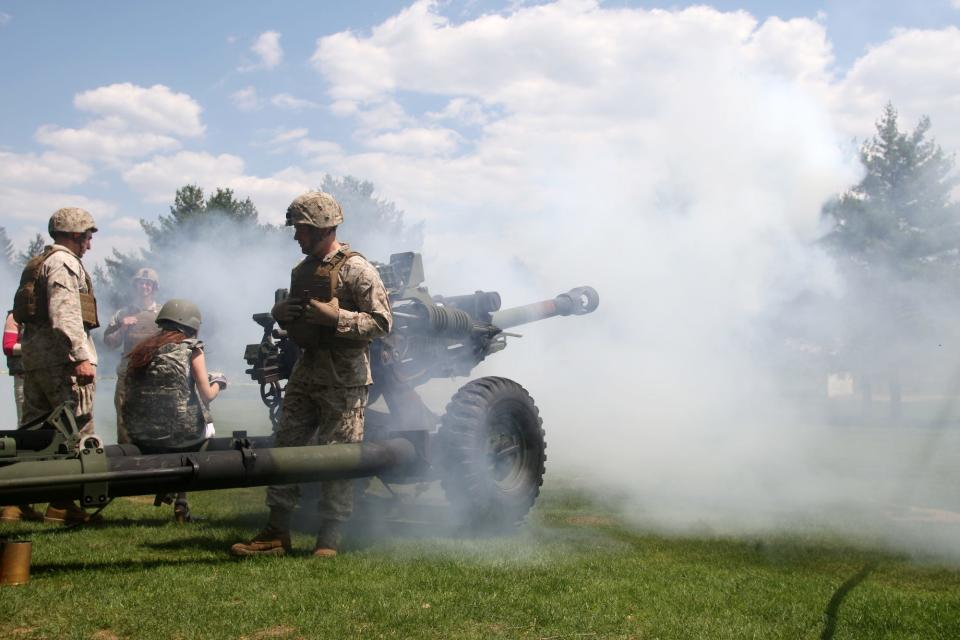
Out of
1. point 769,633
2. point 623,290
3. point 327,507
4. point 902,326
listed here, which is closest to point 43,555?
point 327,507

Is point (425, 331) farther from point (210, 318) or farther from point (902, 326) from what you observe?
point (902, 326)

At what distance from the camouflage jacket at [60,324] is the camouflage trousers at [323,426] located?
1.35 meters

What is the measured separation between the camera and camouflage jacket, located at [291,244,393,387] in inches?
244

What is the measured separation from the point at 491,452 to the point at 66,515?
3.05 m

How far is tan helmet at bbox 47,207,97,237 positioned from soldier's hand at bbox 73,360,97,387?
3.28 ft

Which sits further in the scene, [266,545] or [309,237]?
[309,237]

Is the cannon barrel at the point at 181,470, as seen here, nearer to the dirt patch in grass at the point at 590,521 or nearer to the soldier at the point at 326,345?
the soldier at the point at 326,345

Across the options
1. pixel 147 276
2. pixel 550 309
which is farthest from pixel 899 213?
pixel 147 276

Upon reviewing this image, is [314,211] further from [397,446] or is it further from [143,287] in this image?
[143,287]

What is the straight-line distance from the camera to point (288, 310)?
6.14 metres

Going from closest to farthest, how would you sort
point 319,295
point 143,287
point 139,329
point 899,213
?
point 319,295
point 139,329
point 143,287
point 899,213

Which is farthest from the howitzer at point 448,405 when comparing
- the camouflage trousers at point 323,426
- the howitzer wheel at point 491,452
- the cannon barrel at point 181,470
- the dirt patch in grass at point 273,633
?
the dirt patch in grass at point 273,633

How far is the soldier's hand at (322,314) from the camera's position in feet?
19.6

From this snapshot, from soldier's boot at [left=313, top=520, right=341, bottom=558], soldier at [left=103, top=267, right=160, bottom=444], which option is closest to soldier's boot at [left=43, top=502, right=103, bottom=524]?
soldier at [left=103, top=267, right=160, bottom=444]
